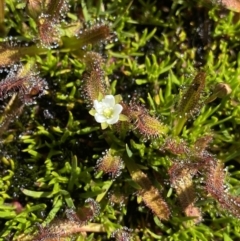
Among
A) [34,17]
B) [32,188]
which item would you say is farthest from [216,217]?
[34,17]

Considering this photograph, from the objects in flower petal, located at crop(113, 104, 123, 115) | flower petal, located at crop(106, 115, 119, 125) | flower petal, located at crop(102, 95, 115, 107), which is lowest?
flower petal, located at crop(106, 115, 119, 125)

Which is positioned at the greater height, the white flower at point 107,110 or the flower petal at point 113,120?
the white flower at point 107,110

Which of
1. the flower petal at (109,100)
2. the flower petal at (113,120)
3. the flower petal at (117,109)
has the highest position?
the flower petal at (109,100)

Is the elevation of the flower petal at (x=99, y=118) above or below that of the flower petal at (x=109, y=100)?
below

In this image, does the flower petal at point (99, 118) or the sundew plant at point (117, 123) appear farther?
the sundew plant at point (117, 123)

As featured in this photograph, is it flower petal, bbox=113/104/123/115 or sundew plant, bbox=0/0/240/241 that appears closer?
flower petal, bbox=113/104/123/115

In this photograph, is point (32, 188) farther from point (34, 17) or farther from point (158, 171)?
point (34, 17)

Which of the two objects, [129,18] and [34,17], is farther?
[129,18]
